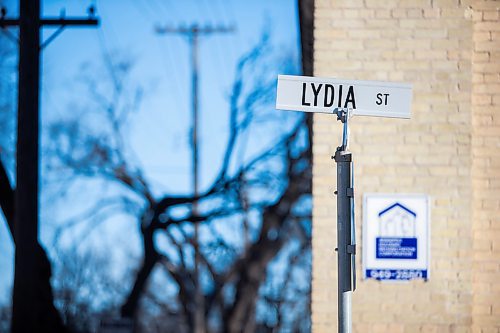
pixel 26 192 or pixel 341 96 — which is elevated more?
pixel 341 96

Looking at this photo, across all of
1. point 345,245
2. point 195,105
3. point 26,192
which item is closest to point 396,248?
point 345,245

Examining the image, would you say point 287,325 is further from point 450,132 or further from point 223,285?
point 450,132

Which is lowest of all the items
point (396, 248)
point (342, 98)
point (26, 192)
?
point (396, 248)

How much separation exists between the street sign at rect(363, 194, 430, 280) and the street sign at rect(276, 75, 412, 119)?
2139mm

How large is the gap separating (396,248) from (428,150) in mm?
803

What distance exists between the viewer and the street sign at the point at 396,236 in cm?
769

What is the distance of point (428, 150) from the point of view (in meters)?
7.79

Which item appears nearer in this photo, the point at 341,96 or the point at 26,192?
the point at 341,96

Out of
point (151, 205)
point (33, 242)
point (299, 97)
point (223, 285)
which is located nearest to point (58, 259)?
point (151, 205)

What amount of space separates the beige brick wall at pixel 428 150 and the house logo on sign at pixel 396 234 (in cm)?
16

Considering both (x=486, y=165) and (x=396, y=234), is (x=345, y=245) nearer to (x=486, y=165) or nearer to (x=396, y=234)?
(x=396, y=234)

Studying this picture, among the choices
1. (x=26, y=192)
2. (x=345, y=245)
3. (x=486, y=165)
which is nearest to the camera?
(x=345, y=245)

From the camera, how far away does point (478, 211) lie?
25.7 feet

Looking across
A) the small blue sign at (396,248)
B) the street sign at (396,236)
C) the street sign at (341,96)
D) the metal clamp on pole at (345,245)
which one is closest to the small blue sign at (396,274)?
the street sign at (396,236)
